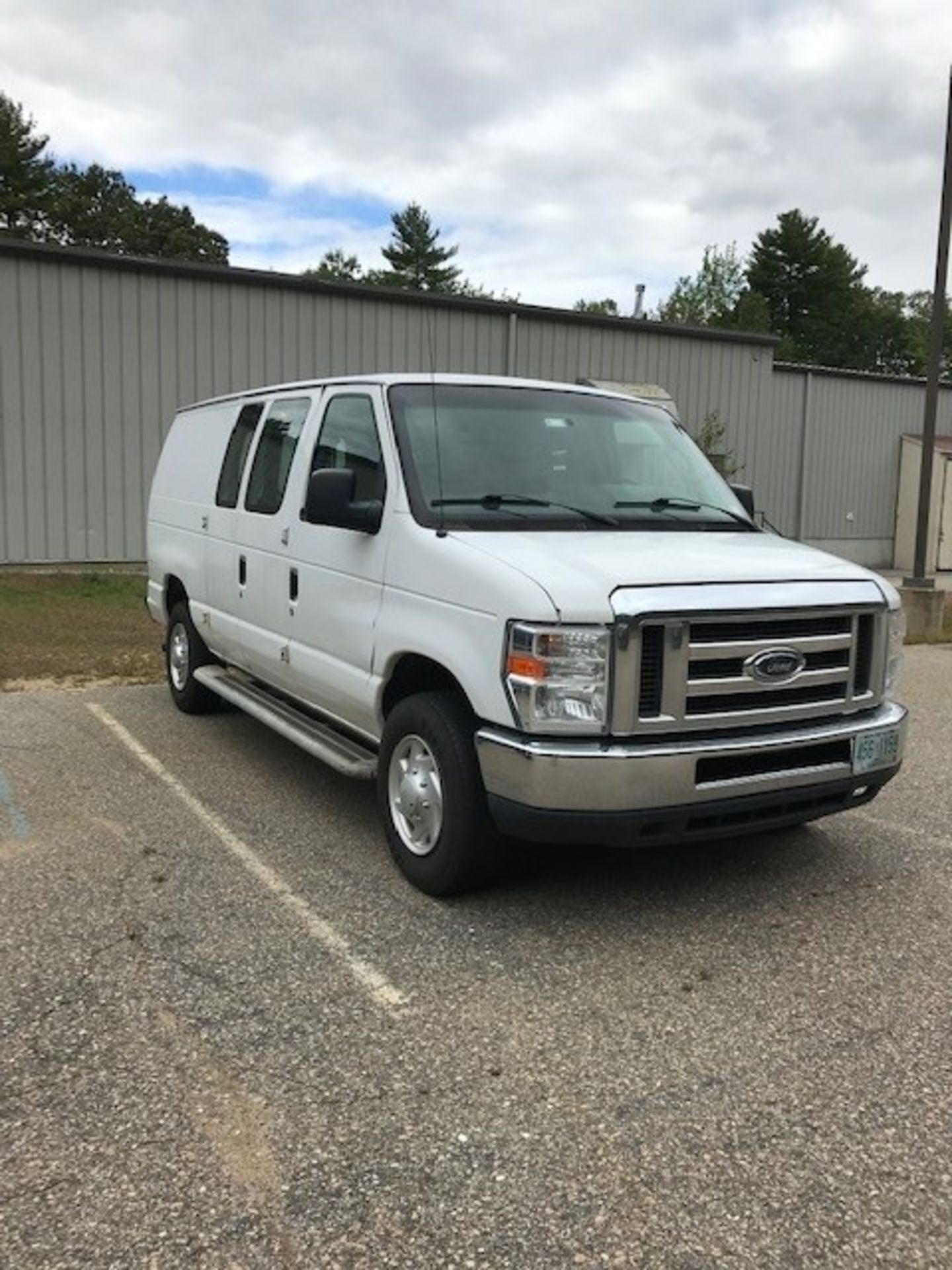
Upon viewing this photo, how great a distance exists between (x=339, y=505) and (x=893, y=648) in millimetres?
2446

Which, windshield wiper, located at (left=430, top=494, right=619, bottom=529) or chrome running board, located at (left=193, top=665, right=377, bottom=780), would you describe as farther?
chrome running board, located at (left=193, top=665, right=377, bottom=780)

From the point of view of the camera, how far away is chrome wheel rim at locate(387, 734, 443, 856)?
437 cm

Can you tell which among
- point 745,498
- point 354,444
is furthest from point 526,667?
point 745,498

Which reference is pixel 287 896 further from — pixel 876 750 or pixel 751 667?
pixel 876 750

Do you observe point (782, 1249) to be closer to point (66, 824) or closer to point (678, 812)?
point (678, 812)

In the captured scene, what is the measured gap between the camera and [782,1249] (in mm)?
2451

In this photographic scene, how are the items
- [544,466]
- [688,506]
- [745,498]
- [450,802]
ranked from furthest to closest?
1. [745,498]
2. [688,506]
3. [544,466]
4. [450,802]

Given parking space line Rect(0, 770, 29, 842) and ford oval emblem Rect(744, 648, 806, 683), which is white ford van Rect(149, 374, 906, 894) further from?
parking space line Rect(0, 770, 29, 842)

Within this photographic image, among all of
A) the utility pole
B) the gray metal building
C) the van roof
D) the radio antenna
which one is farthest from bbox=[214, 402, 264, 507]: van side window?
the utility pole

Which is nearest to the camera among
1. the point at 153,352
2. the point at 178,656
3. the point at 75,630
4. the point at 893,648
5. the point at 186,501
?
the point at 893,648

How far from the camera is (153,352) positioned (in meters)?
16.1

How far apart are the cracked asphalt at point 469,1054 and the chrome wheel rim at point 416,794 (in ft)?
0.81

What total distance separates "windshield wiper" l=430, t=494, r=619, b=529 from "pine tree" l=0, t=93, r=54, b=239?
191 feet

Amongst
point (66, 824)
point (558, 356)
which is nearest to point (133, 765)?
point (66, 824)
